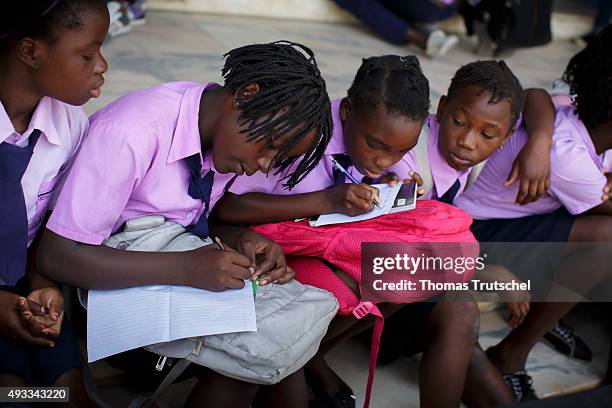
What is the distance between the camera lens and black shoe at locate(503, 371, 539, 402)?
2295 millimetres

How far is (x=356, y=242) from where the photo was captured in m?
1.81

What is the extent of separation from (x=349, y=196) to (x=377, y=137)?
0.16 m

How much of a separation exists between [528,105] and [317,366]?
3.41 ft

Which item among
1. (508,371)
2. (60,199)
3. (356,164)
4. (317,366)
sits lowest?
(508,371)

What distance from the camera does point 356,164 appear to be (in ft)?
6.37

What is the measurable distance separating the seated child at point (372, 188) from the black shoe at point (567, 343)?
734 millimetres

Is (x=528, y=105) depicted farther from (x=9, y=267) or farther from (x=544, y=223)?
(x=9, y=267)

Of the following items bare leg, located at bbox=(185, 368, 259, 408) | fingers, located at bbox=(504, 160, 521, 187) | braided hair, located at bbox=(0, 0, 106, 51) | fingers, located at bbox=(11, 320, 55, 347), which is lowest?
bare leg, located at bbox=(185, 368, 259, 408)

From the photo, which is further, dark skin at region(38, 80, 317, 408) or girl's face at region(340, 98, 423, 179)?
girl's face at region(340, 98, 423, 179)

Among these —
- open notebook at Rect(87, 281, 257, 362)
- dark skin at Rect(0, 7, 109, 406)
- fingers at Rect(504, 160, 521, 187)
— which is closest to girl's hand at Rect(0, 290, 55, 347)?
dark skin at Rect(0, 7, 109, 406)

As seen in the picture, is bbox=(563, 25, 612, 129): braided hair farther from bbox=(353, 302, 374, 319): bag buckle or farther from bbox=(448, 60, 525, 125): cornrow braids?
bbox=(353, 302, 374, 319): bag buckle

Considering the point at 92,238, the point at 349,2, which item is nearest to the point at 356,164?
the point at 92,238

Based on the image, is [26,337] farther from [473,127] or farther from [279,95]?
[473,127]

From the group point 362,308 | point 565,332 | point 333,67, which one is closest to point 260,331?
point 362,308
